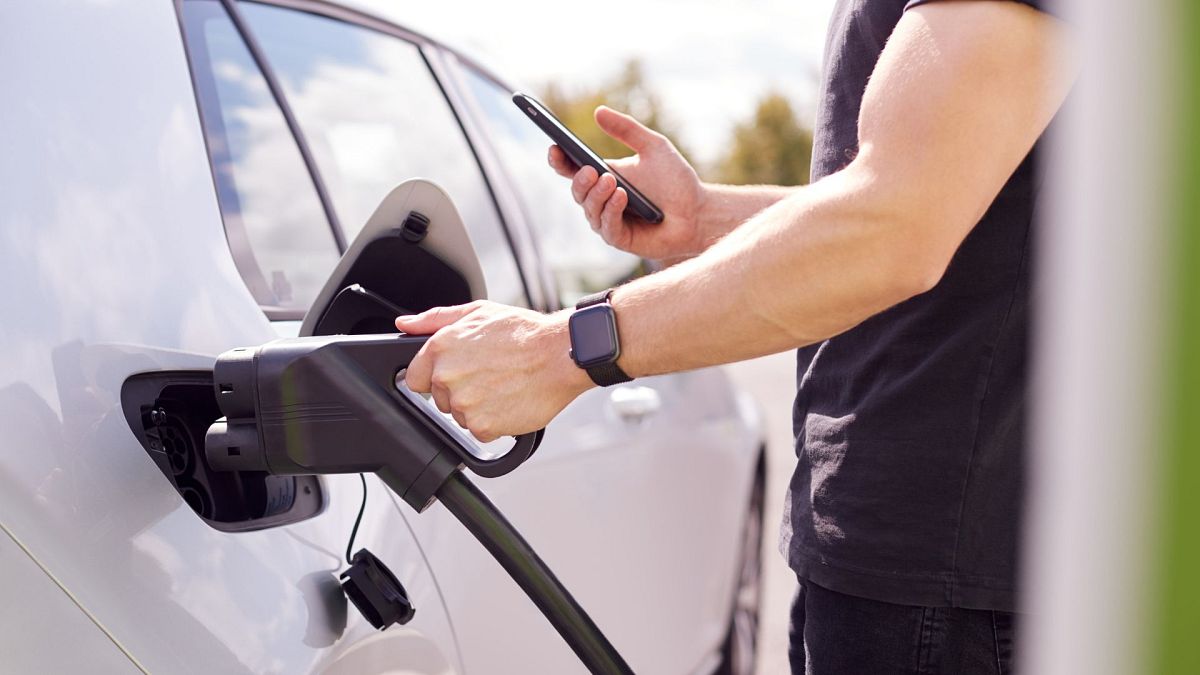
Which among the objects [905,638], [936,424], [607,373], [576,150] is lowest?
[905,638]

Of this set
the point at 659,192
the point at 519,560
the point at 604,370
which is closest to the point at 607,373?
the point at 604,370

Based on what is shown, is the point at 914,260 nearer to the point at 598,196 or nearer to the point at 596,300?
the point at 596,300

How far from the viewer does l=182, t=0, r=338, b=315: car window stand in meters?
2.03

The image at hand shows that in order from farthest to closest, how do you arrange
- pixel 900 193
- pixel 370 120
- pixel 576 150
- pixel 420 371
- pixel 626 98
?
1. pixel 626 98
2. pixel 370 120
3. pixel 576 150
4. pixel 420 371
5. pixel 900 193

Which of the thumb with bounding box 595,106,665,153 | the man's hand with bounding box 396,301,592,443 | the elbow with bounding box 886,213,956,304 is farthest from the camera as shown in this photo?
the thumb with bounding box 595,106,665,153

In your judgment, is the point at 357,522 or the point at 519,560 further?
the point at 357,522

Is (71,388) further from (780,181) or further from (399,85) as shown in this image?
(780,181)

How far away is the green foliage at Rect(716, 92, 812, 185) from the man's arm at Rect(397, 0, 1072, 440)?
36669mm

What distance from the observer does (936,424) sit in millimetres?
1620

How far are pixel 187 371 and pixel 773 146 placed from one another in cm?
3735

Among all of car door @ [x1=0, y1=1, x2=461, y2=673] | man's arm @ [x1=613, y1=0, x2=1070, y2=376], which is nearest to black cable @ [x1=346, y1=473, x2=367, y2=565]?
car door @ [x1=0, y1=1, x2=461, y2=673]

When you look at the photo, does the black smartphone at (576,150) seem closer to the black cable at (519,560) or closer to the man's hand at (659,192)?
the man's hand at (659,192)

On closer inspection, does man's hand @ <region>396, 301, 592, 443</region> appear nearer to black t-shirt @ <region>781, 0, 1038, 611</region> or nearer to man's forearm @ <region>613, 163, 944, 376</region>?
man's forearm @ <region>613, 163, 944, 376</region>

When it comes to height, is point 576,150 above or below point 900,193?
above
